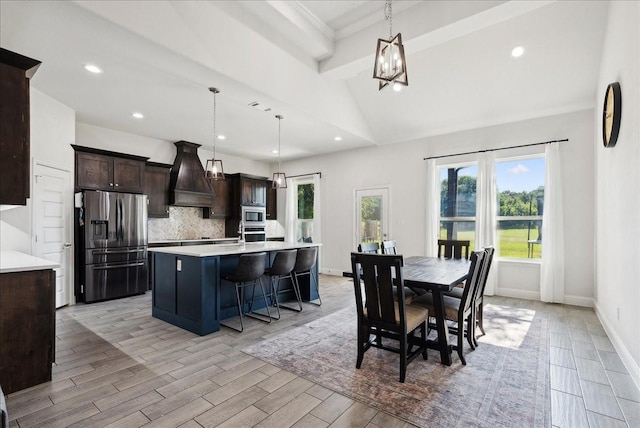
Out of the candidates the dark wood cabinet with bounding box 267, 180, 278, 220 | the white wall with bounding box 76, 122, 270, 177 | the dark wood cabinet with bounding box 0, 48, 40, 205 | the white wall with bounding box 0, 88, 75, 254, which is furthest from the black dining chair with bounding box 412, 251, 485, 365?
the dark wood cabinet with bounding box 267, 180, 278, 220

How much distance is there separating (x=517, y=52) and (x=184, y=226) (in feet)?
22.0

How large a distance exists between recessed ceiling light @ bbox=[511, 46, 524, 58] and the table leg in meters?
3.56

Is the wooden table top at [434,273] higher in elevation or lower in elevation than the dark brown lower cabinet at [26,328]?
higher

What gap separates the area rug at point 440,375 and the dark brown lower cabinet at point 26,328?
1.62 meters

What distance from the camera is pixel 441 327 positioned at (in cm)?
269

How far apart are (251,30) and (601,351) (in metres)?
5.01

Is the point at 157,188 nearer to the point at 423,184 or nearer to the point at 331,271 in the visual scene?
the point at 331,271

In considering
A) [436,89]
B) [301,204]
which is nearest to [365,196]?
[301,204]

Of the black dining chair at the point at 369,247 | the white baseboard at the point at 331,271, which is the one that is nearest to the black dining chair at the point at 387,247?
the black dining chair at the point at 369,247

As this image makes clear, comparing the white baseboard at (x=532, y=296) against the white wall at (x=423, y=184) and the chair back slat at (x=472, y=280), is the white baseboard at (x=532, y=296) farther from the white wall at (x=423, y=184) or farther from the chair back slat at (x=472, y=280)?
the chair back slat at (x=472, y=280)

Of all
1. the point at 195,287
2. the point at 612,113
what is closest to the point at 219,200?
the point at 195,287

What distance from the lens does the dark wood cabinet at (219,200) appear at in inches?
282

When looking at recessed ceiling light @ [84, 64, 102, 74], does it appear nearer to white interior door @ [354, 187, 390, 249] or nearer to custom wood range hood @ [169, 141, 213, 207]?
custom wood range hood @ [169, 141, 213, 207]

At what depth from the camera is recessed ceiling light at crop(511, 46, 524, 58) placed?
4.07 m
